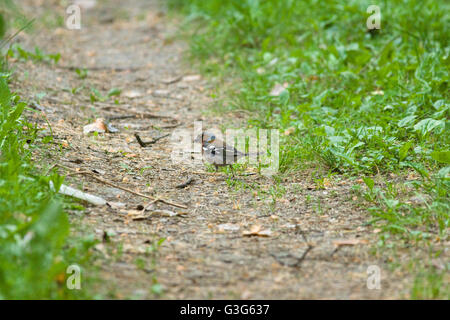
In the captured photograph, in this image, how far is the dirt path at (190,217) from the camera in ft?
8.39

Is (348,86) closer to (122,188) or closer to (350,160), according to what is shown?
(350,160)

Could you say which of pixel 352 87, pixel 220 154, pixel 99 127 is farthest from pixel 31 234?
pixel 352 87

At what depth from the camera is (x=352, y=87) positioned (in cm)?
507

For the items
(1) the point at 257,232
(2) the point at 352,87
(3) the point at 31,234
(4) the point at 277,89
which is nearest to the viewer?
(3) the point at 31,234

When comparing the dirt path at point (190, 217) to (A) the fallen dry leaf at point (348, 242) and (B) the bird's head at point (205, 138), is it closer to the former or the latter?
(A) the fallen dry leaf at point (348, 242)

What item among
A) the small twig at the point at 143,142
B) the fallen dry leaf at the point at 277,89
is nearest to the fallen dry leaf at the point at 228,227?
the small twig at the point at 143,142

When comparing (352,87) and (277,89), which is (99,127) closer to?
(277,89)

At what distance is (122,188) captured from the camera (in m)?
3.43

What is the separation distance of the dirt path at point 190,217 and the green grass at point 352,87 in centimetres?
26

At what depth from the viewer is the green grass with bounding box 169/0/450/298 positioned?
3.38m

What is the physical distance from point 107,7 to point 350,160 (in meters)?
6.64

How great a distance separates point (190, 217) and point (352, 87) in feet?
8.34
